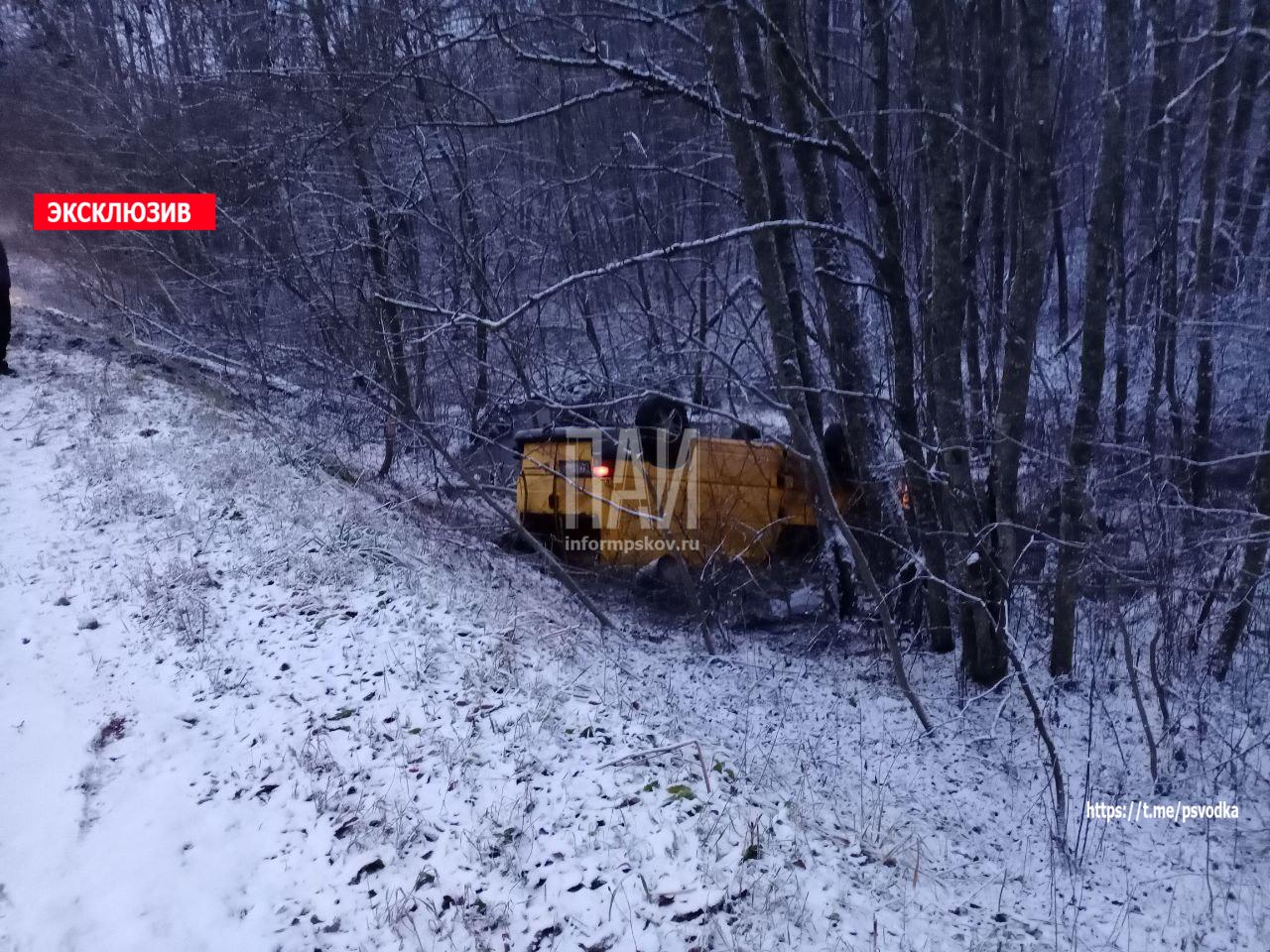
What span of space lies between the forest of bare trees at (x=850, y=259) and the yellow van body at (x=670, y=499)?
528mm

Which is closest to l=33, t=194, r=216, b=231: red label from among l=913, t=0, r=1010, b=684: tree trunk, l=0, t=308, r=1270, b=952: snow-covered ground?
l=0, t=308, r=1270, b=952: snow-covered ground

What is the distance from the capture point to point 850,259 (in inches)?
328

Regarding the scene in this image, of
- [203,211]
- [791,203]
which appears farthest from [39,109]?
[791,203]

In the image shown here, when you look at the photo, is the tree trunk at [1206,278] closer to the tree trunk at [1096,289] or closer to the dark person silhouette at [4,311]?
the tree trunk at [1096,289]

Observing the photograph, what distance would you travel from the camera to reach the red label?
13070 mm

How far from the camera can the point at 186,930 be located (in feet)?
10.9

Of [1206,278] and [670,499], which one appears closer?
[670,499]

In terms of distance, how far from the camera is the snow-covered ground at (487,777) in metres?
3.52

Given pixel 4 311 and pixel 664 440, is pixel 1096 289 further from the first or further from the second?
pixel 4 311

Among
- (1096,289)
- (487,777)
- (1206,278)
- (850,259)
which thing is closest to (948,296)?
(1096,289)

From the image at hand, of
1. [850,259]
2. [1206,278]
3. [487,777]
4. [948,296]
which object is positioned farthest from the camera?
[850,259]

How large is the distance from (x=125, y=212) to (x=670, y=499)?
13862 millimetres

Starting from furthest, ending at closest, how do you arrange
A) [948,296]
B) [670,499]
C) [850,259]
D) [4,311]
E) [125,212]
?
1. [125,212]
2. [4,311]
3. [850,259]
4. [670,499]
5. [948,296]

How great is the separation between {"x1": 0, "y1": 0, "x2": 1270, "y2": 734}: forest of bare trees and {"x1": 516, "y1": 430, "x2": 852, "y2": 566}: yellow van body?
53cm
